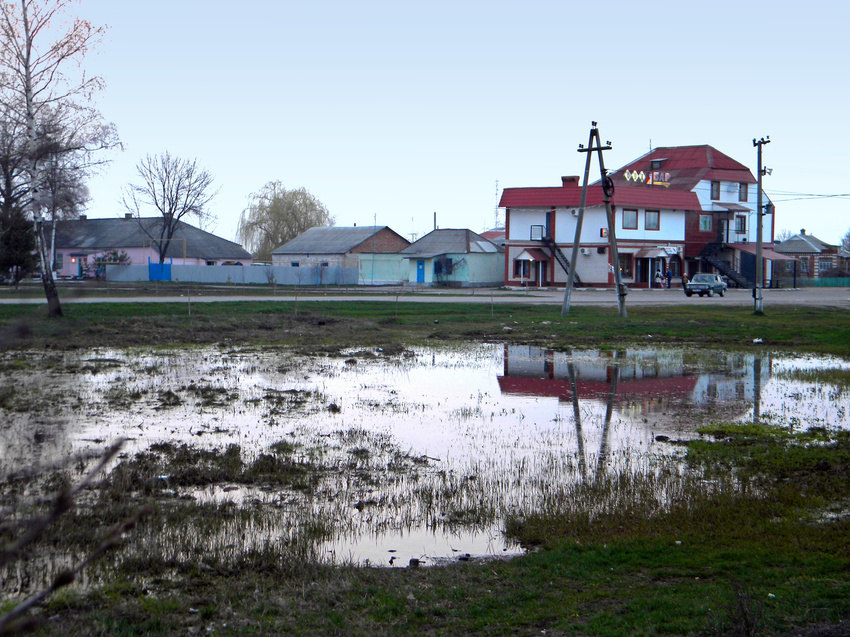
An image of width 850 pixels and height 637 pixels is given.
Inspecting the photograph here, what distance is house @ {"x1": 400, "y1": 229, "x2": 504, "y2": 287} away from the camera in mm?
71625

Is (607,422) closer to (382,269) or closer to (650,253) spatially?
(650,253)

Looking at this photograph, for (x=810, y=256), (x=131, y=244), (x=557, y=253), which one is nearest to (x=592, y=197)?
(x=557, y=253)

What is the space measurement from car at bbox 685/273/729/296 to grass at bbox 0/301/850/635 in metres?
45.8

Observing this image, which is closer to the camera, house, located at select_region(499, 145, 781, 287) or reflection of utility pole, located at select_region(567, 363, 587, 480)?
reflection of utility pole, located at select_region(567, 363, 587, 480)

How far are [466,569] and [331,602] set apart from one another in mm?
1227

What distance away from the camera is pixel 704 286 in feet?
184

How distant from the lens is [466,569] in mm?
6617

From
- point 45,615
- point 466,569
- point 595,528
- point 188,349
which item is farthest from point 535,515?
point 188,349

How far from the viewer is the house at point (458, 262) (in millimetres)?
71625

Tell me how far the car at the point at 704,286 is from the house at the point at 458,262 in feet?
65.1

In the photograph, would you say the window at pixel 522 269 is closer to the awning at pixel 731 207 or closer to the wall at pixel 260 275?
the wall at pixel 260 275

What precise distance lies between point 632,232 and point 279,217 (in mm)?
47663

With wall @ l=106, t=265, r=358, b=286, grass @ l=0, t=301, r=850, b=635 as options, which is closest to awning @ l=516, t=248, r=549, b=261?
wall @ l=106, t=265, r=358, b=286

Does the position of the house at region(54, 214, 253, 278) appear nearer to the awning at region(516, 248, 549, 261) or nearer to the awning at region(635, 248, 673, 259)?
the awning at region(516, 248, 549, 261)
